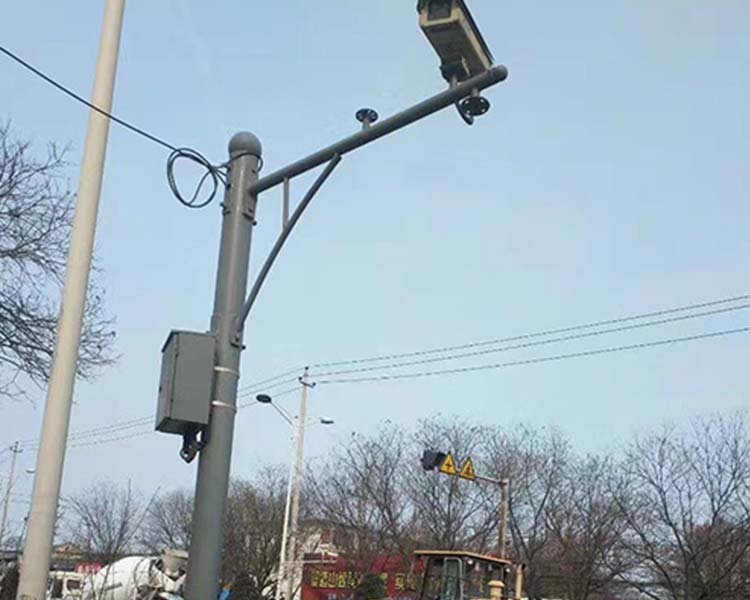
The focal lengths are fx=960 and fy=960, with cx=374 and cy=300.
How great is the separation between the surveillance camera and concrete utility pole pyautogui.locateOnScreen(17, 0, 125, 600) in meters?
2.35

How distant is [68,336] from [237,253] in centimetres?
119

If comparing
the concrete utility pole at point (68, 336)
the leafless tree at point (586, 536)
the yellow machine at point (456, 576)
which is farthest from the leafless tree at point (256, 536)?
the concrete utility pole at point (68, 336)

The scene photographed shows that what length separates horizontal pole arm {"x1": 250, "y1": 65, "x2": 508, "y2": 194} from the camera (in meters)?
5.89

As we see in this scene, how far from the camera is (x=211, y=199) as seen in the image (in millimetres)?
6445

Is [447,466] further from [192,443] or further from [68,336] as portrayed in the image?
[192,443]

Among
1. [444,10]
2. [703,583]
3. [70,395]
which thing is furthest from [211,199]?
[703,583]

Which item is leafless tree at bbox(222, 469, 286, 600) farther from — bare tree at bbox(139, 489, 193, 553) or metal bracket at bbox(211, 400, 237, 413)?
metal bracket at bbox(211, 400, 237, 413)

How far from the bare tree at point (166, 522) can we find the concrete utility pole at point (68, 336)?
61002 millimetres

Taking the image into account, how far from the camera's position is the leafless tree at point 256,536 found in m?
46.7

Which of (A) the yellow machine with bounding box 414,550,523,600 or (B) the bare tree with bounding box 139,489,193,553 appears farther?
(B) the bare tree with bounding box 139,489,193,553

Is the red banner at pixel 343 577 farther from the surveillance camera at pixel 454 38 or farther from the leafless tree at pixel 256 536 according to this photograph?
the surveillance camera at pixel 454 38

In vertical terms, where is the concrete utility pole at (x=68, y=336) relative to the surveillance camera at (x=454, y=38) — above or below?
below

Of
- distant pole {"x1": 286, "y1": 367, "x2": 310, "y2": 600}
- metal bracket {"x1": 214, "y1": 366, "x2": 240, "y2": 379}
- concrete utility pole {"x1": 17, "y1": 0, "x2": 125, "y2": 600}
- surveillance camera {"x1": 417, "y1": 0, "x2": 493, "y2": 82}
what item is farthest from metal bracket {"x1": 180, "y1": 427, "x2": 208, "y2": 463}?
distant pole {"x1": 286, "y1": 367, "x2": 310, "y2": 600}

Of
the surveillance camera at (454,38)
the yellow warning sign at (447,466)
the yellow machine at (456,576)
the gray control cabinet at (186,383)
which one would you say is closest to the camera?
the gray control cabinet at (186,383)
